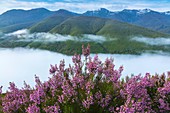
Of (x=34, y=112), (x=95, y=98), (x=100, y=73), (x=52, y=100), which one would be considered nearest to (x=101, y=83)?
(x=100, y=73)

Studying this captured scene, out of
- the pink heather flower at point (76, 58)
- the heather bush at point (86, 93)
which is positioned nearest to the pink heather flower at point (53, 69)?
the heather bush at point (86, 93)

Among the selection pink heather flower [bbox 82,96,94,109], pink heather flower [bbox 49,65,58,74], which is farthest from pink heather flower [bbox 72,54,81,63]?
pink heather flower [bbox 82,96,94,109]

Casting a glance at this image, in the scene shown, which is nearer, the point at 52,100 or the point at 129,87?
the point at 129,87

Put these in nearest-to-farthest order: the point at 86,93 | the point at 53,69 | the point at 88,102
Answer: the point at 88,102 → the point at 86,93 → the point at 53,69

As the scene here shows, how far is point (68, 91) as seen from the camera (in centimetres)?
552

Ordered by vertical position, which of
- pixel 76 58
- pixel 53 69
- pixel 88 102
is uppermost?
pixel 76 58

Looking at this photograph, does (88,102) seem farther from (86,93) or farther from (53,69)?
(53,69)

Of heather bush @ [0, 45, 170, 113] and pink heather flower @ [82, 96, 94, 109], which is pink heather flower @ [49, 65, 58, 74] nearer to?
heather bush @ [0, 45, 170, 113]

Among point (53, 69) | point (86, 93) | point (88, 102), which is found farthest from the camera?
point (53, 69)

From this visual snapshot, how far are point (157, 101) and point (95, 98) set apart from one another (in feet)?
4.02

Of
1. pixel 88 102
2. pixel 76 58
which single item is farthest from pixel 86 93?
pixel 76 58

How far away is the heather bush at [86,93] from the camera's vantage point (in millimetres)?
5418

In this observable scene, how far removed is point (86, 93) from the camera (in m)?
5.59

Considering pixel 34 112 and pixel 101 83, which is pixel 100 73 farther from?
pixel 34 112
